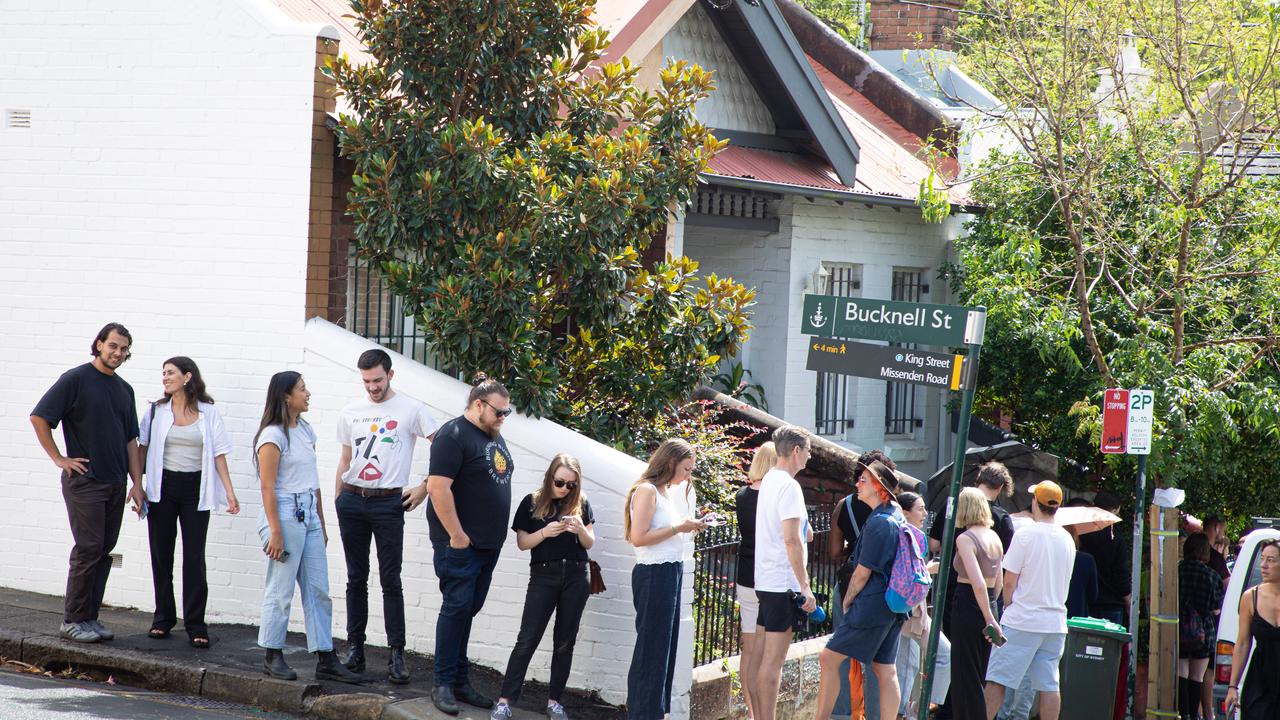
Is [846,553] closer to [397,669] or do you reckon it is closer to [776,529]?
[776,529]

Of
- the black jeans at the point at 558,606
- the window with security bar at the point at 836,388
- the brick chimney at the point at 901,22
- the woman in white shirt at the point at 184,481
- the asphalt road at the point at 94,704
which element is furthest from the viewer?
the brick chimney at the point at 901,22

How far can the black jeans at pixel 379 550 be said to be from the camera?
25.0 ft

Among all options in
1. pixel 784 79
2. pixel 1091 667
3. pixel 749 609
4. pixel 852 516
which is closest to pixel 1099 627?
pixel 1091 667

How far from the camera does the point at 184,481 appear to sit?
8.13m

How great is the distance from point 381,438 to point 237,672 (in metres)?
1.54

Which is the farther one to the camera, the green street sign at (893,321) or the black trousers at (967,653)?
the black trousers at (967,653)

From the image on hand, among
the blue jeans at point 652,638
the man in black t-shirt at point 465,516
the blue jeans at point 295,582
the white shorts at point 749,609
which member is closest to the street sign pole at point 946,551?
the white shorts at point 749,609

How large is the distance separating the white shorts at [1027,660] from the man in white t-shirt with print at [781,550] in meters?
1.68

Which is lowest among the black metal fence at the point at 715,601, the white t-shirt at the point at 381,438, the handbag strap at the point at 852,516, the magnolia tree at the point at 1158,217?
the black metal fence at the point at 715,601

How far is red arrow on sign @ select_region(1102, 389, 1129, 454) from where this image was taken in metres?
9.53

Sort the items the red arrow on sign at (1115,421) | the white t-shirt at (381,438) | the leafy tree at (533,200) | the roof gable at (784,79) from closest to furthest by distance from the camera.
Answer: the white t-shirt at (381,438)
the leafy tree at (533,200)
the red arrow on sign at (1115,421)
the roof gable at (784,79)

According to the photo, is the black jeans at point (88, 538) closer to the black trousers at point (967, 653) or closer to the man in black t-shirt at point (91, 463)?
the man in black t-shirt at point (91, 463)

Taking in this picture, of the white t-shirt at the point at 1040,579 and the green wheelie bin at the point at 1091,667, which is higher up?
the white t-shirt at the point at 1040,579

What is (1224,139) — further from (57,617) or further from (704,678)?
(57,617)
